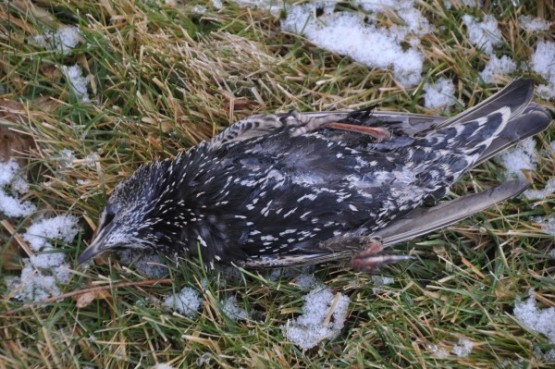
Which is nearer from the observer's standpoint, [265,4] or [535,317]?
[535,317]

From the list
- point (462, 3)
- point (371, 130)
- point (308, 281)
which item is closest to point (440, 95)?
point (462, 3)

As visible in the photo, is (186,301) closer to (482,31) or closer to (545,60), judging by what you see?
(482,31)

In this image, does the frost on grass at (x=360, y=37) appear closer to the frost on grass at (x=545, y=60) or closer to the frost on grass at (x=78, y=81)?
the frost on grass at (x=545, y=60)

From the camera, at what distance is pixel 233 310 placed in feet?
10.2

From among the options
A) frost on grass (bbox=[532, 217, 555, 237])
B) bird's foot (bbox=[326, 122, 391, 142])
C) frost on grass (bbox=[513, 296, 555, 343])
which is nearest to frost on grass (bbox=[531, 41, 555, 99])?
frost on grass (bbox=[532, 217, 555, 237])

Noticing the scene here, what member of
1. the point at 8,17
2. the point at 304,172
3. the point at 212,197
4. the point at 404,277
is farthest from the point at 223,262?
the point at 8,17

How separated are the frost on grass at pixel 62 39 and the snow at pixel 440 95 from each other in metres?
1.73

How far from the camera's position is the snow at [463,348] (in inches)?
118

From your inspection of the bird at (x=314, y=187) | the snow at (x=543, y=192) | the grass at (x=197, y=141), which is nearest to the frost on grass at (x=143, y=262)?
the grass at (x=197, y=141)

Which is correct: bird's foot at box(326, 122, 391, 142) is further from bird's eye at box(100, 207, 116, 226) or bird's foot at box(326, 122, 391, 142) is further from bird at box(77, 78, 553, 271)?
bird's eye at box(100, 207, 116, 226)

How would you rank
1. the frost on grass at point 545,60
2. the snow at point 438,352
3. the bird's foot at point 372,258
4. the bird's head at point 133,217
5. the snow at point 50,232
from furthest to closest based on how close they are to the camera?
the frost on grass at point 545,60 → the snow at point 50,232 → the snow at point 438,352 → the bird's head at point 133,217 → the bird's foot at point 372,258

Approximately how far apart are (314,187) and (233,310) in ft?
2.46

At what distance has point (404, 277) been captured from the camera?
3.09 meters

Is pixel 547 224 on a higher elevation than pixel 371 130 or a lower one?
lower
